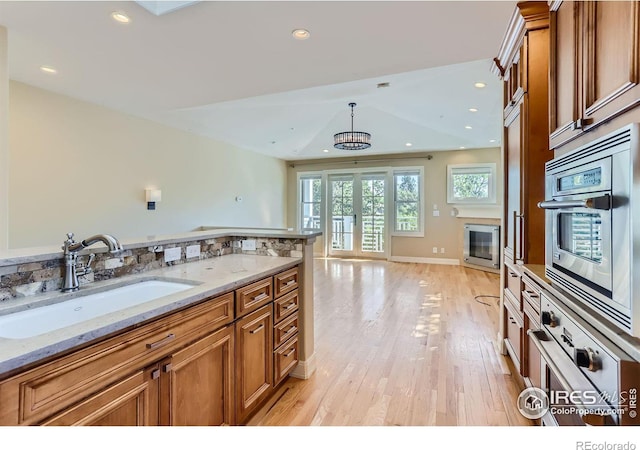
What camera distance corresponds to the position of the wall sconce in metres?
4.81

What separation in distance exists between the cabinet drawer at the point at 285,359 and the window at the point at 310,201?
6.31 meters

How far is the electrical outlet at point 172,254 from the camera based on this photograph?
2.14m

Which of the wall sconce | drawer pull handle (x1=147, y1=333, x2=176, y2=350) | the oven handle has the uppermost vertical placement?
the wall sconce


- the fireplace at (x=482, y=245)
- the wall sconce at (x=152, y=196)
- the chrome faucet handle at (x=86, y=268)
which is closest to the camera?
the chrome faucet handle at (x=86, y=268)

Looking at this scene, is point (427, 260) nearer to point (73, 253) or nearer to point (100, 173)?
point (100, 173)

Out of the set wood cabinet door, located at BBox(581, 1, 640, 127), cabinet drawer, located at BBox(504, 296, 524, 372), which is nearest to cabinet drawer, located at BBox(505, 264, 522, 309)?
cabinet drawer, located at BBox(504, 296, 524, 372)

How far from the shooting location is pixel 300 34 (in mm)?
2314

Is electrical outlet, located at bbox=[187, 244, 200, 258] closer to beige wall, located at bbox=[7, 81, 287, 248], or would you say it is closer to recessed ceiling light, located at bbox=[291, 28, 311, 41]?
recessed ceiling light, located at bbox=[291, 28, 311, 41]

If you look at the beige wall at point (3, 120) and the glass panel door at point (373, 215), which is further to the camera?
the glass panel door at point (373, 215)

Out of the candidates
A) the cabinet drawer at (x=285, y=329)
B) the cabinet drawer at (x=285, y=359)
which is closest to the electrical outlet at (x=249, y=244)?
the cabinet drawer at (x=285, y=329)

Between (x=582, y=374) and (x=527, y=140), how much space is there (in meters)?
1.56

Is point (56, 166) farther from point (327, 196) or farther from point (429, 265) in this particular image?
point (429, 265)

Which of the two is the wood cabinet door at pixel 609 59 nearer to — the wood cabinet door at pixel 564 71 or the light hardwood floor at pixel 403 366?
the wood cabinet door at pixel 564 71

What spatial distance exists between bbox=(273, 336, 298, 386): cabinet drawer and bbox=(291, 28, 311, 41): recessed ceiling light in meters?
2.19
